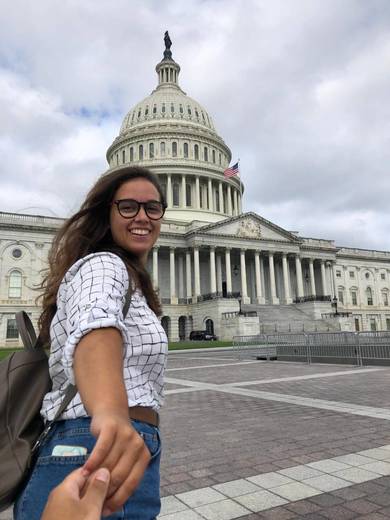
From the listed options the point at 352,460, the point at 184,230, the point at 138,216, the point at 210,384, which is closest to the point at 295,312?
the point at 184,230

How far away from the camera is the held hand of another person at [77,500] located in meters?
1.08

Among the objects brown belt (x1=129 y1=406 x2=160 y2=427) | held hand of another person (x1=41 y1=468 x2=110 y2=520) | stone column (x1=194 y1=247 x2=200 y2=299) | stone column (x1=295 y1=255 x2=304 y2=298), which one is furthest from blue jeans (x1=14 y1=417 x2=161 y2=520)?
stone column (x1=295 y1=255 x2=304 y2=298)

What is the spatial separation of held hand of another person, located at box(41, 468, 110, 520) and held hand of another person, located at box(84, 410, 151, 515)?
0.15ft

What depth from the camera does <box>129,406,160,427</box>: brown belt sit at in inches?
70.6

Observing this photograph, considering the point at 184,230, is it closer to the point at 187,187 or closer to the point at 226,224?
the point at 226,224

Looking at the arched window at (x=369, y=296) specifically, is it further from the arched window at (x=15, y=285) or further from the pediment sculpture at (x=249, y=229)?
the arched window at (x=15, y=285)

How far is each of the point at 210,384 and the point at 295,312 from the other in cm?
4804

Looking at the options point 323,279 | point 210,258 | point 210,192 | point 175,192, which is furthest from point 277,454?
point 210,192

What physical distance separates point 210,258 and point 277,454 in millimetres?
54793

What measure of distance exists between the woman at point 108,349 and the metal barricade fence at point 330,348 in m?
18.6

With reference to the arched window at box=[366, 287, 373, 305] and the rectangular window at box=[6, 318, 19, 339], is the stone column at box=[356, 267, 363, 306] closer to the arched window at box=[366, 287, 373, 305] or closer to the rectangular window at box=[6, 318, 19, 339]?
the arched window at box=[366, 287, 373, 305]

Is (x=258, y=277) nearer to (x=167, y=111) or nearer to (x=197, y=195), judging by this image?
(x=197, y=195)

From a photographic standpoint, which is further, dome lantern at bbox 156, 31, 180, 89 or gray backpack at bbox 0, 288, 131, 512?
dome lantern at bbox 156, 31, 180, 89

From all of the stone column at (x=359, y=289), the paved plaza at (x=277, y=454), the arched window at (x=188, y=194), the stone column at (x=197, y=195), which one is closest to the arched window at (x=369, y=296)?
the stone column at (x=359, y=289)
